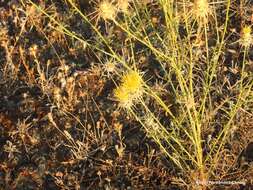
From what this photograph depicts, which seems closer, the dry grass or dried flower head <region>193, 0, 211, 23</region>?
dried flower head <region>193, 0, 211, 23</region>

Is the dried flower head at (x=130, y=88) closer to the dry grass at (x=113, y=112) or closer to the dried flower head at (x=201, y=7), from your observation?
the dry grass at (x=113, y=112)

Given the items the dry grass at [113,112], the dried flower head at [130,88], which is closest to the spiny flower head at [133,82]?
the dried flower head at [130,88]

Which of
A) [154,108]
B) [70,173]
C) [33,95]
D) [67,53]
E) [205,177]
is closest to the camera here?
[205,177]

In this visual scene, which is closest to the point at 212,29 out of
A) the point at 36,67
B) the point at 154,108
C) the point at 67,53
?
the point at 154,108

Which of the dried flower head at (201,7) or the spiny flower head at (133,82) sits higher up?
the dried flower head at (201,7)

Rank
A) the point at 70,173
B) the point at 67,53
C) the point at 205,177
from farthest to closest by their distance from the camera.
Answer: the point at 67,53, the point at 70,173, the point at 205,177

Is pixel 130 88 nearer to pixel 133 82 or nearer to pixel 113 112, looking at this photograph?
pixel 133 82

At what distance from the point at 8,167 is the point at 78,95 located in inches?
29.4

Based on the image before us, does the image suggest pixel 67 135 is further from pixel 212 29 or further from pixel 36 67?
pixel 212 29

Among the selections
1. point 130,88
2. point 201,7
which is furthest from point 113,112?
point 201,7

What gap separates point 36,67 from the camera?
3.90 meters

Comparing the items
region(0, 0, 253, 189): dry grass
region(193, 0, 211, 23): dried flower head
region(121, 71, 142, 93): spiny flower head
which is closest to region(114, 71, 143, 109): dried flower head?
region(121, 71, 142, 93): spiny flower head

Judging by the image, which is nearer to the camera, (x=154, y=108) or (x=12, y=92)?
(x=154, y=108)

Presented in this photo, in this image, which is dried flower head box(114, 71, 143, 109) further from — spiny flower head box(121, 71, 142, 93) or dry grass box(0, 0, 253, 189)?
dry grass box(0, 0, 253, 189)
